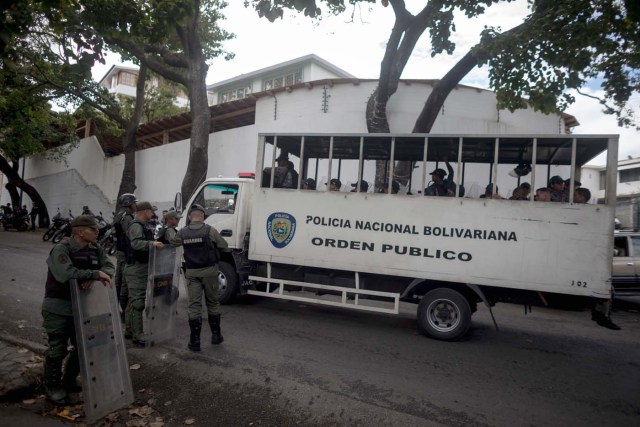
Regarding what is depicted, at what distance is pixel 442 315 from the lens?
5871mm

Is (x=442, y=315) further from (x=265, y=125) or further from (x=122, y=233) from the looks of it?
(x=265, y=125)

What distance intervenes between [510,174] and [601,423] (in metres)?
3.92

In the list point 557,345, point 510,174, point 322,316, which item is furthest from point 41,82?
point 557,345

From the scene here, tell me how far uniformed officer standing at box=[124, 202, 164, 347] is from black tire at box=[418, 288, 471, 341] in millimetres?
3536

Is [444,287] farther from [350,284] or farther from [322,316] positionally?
[322,316]

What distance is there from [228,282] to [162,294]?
2.04 meters

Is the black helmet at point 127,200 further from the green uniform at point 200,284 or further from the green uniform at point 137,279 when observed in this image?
the green uniform at point 200,284

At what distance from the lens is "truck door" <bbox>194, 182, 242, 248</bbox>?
7.07 meters

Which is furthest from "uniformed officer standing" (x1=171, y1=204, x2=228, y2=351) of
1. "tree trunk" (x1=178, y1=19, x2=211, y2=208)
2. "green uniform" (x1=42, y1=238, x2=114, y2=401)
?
"tree trunk" (x1=178, y1=19, x2=211, y2=208)

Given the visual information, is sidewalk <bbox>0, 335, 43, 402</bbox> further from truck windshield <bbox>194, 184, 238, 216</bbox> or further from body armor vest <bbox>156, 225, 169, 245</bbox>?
truck windshield <bbox>194, 184, 238, 216</bbox>

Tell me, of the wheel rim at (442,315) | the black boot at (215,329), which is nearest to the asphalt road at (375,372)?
the black boot at (215,329)

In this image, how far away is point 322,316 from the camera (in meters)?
6.84

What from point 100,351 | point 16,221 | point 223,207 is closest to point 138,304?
point 100,351

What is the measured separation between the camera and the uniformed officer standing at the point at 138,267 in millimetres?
4906
